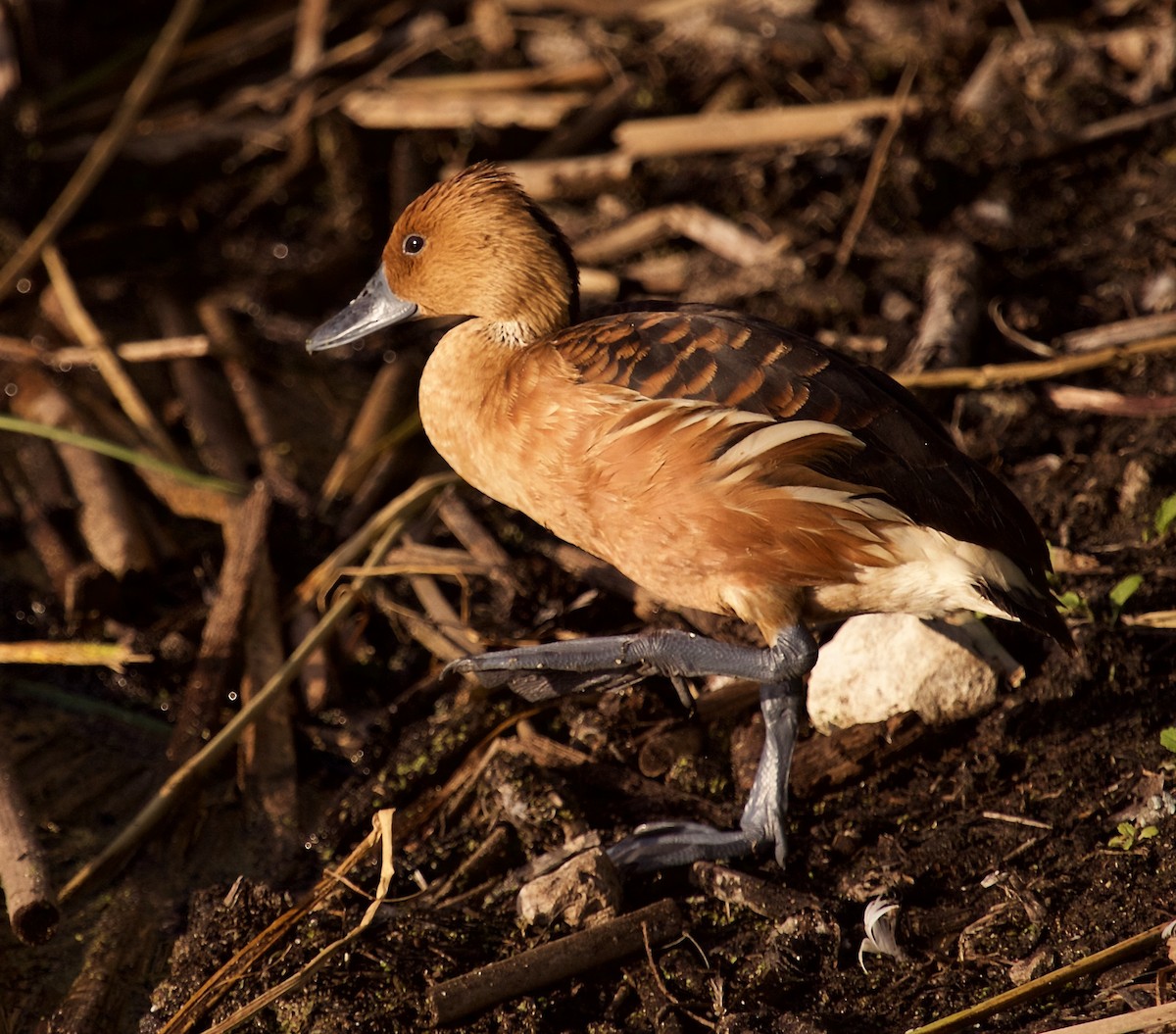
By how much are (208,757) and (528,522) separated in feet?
4.51

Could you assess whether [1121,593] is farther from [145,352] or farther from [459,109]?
[459,109]

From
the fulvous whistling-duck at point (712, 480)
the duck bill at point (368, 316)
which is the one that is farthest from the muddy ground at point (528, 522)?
the duck bill at point (368, 316)

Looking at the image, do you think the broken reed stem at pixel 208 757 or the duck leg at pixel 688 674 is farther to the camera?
the broken reed stem at pixel 208 757

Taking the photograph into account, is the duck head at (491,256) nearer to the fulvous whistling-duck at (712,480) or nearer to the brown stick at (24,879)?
the fulvous whistling-duck at (712,480)

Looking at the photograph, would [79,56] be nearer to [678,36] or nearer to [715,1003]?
[678,36]

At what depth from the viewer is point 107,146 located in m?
5.89

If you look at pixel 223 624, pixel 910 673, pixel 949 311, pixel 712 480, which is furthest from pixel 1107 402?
pixel 223 624

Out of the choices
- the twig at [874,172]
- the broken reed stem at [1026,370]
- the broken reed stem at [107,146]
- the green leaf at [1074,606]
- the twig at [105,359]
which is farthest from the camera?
the broken reed stem at [107,146]

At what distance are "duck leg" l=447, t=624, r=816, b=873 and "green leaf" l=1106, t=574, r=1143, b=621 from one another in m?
0.89

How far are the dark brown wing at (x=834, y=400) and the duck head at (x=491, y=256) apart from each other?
274mm

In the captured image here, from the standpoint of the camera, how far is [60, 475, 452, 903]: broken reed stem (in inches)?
145

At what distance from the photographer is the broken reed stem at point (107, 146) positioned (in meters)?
5.64

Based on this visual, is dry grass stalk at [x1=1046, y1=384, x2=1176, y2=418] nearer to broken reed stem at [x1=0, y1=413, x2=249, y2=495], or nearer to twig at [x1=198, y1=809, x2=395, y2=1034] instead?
twig at [x1=198, y1=809, x2=395, y2=1034]

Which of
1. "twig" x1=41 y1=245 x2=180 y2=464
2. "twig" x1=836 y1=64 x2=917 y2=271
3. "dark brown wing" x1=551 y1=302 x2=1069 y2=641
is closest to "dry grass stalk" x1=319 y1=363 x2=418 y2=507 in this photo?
"twig" x1=41 y1=245 x2=180 y2=464
